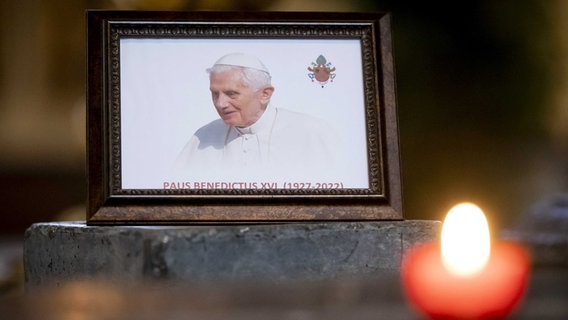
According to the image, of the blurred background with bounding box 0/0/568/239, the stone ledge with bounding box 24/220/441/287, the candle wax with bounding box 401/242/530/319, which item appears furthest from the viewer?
the blurred background with bounding box 0/0/568/239

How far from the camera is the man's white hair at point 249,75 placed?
1118mm

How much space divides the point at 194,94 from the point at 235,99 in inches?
2.6

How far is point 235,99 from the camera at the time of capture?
1.11 metres

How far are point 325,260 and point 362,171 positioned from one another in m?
0.18

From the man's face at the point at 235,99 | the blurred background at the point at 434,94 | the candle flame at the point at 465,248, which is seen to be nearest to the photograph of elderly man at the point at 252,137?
the man's face at the point at 235,99

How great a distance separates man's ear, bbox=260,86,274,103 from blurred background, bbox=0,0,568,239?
2.64 metres

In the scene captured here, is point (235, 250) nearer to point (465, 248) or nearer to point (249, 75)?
point (249, 75)

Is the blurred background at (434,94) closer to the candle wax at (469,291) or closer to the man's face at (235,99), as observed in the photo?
the man's face at (235,99)

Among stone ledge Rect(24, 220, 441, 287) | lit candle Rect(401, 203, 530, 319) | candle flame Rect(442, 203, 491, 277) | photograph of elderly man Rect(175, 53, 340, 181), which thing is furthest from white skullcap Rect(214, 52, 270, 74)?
lit candle Rect(401, 203, 530, 319)

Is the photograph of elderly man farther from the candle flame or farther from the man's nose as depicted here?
the candle flame

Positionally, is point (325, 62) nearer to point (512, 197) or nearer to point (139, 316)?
point (139, 316)

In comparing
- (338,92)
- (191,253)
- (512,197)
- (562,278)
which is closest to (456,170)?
(512,197)

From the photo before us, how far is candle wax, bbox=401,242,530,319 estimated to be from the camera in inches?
13.8

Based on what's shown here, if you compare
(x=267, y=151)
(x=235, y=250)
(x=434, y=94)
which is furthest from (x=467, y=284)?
(x=434, y=94)
